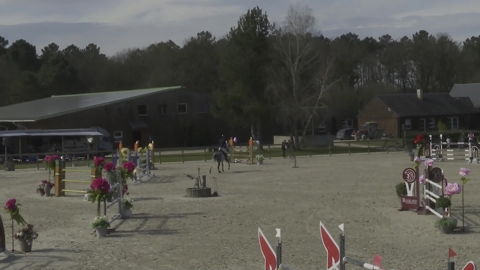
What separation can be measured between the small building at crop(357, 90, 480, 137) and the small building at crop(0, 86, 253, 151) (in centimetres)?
1428

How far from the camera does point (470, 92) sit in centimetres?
8281

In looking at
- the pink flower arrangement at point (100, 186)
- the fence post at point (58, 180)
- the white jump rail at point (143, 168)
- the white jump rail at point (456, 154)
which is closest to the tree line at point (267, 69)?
the white jump rail at point (456, 154)

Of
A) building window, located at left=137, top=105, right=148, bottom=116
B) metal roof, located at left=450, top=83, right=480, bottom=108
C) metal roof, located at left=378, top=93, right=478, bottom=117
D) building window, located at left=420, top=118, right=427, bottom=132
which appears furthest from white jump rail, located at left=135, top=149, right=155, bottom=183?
metal roof, located at left=450, top=83, right=480, bottom=108

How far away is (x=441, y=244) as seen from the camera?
14.9 meters

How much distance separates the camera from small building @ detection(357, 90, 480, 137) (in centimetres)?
7500

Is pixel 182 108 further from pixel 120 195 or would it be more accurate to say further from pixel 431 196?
pixel 431 196

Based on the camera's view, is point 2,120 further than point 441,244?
Yes

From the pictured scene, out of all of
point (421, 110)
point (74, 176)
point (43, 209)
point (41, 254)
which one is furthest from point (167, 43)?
point (41, 254)

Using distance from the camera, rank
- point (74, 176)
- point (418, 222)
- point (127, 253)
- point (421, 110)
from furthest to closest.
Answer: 1. point (421, 110)
2. point (74, 176)
3. point (418, 222)
4. point (127, 253)

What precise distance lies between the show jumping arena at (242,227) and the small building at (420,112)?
4484cm

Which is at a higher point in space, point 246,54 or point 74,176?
point 246,54

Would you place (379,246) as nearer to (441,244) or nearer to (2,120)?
(441,244)

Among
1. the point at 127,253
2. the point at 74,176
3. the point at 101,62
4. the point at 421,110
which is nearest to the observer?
the point at 127,253

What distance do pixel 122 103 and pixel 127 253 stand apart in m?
52.7
